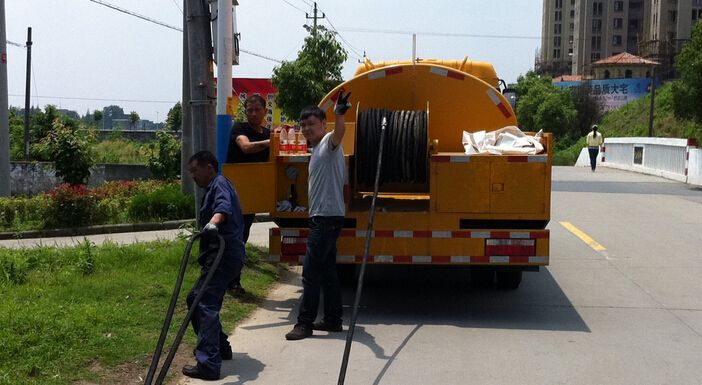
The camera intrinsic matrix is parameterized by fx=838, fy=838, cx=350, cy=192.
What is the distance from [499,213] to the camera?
7.89 m

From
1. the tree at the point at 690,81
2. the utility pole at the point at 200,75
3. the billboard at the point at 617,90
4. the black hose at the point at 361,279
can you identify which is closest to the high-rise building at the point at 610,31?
the billboard at the point at 617,90

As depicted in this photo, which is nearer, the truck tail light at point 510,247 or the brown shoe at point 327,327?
the brown shoe at point 327,327

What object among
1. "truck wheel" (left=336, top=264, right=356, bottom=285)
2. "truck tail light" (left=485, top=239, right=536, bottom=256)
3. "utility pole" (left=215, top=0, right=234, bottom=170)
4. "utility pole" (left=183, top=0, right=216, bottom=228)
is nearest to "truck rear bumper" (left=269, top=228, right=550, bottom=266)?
"truck tail light" (left=485, top=239, right=536, bottom=256)

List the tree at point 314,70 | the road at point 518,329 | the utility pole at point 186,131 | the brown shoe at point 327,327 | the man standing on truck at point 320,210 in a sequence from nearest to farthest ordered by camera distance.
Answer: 1. the road at point 518,329
2. the man standing on truck at point 320,210
3. the brown shoe at point 327,327
4. the utility pole at point 186,131
5. the tree at point 314,70

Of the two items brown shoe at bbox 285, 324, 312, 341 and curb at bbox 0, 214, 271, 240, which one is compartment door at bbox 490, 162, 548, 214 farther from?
curb at bbox 0, 214, 271, 240

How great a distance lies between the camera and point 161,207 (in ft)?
55.3

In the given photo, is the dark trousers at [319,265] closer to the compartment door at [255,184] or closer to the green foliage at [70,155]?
the compartment door at [255,184]

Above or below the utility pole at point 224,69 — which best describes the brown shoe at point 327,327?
below

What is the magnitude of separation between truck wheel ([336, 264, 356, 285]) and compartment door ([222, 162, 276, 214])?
1567mm

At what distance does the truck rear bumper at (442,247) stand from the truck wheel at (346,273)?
1282 mm

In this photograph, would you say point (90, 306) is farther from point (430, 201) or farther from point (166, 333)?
point (430, 201)

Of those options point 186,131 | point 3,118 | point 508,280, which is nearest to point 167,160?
point 3,118

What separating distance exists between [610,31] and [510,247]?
140950mm

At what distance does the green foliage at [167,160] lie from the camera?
23609 millimetres
